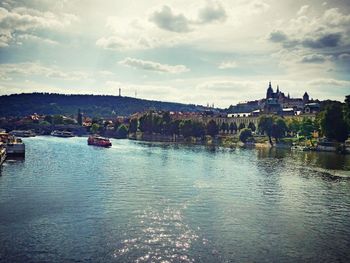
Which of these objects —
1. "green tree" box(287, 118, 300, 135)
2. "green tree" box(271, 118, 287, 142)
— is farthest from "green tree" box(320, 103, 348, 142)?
"green tree" box(287, 118, 300, 135)

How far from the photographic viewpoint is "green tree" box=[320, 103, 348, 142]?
137000 mm

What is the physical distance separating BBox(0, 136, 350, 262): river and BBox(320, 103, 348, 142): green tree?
69.0 meters

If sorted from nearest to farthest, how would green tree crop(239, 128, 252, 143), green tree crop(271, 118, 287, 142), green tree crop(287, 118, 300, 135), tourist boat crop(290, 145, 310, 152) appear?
tourist boat crop(290, 145, 310, 152), green tree crop(271, 118, 287, 142), green tree crop(287, 118, 300, 135), green tree crop(239, 128, 252, 143)

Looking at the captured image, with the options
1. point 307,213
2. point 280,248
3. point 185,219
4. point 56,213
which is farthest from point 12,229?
point 307,213

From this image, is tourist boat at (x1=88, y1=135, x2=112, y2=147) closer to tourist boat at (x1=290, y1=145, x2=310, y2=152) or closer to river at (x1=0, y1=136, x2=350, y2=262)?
tourist boat at (x1=290, y1=145, x2=310, y2=152)

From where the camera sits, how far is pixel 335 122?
138 meters

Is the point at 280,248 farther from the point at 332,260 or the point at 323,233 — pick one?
the point at 323,233

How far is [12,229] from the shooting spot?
36594mm

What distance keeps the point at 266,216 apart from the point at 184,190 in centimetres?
1615

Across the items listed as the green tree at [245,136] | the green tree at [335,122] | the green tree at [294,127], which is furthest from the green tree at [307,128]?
the green tree at [245,136]

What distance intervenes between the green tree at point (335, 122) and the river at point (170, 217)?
68955 millimetres

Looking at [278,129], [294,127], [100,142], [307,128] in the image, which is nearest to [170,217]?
[100,142]

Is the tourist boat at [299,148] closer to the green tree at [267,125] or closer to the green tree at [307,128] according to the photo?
the green tree at [307,128]

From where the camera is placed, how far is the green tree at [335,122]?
5394 inches
